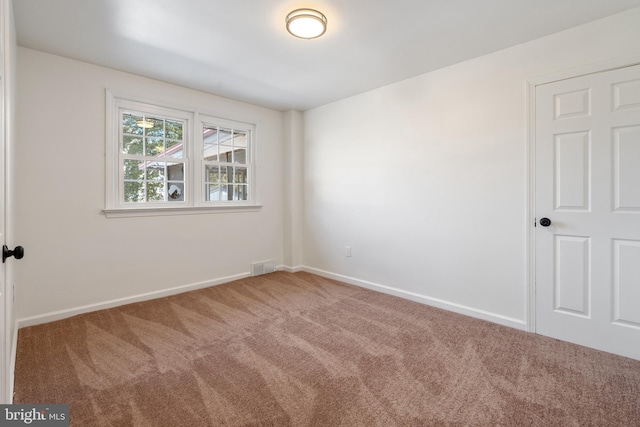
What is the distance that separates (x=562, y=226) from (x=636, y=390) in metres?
1.14

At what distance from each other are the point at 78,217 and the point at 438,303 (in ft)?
12.2

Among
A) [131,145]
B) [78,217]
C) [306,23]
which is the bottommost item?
[78,217]

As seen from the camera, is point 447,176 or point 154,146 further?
point 154,146

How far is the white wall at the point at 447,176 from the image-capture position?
2521 mm

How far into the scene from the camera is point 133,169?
128 inches

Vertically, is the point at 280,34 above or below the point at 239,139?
above

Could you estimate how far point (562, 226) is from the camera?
7.78 feet

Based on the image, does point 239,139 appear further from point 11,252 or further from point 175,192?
point 11,252

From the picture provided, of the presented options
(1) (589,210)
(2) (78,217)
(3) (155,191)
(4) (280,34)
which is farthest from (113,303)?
(1) (589,210)

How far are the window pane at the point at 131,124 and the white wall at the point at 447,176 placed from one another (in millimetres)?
2308

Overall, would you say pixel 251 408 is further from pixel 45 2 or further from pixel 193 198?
pixel 45 2

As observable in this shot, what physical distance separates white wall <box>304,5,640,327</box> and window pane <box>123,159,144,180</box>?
229 cm

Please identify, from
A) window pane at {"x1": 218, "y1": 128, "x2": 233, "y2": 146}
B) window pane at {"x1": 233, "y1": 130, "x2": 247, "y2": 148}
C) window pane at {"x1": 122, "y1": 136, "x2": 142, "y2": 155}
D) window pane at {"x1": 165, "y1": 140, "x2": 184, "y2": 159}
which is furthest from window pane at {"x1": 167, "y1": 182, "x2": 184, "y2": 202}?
window pane at {"x1": 233, "y1": 130, "x2": 247, "y2": 148}

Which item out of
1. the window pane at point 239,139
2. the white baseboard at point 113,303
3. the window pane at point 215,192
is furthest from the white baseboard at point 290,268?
the window pane at point 239,139
